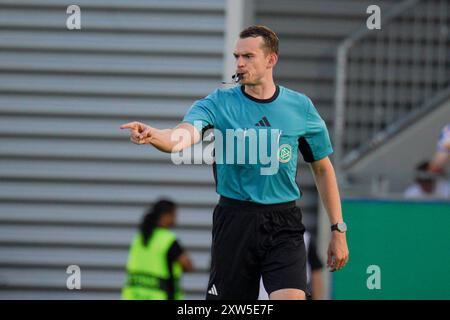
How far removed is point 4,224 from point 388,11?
5029mm

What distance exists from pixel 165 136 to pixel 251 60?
95cm

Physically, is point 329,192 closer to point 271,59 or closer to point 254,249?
point 254,249

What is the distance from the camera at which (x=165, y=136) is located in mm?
6469

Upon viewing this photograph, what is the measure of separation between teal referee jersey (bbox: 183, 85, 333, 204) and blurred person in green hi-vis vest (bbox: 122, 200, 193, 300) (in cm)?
292

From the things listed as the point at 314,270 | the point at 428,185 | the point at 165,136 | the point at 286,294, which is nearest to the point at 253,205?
the point at 286,294

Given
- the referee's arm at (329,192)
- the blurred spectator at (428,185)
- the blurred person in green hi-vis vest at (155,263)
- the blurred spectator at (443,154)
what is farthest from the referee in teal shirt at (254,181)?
the blurred spectator at (428,185)

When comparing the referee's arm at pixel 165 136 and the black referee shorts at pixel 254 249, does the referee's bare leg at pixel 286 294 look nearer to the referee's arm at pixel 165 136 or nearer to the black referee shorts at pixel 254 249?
the black referee shorts at pixel 254 249

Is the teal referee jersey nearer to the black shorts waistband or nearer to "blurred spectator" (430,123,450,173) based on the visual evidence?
the black shorts waistband

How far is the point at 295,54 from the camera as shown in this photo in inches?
531

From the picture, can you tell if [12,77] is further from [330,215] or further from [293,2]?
[330,215]

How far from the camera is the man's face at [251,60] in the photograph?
7125 millimetres

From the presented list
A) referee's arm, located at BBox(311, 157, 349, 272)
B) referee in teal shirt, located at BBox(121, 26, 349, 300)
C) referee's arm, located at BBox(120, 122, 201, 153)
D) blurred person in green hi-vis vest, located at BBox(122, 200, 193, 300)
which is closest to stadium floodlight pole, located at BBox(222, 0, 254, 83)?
blurred person in green hi-vis vest, located at BBox(122, 200, 193, 300)

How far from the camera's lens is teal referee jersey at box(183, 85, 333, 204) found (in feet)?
23.2

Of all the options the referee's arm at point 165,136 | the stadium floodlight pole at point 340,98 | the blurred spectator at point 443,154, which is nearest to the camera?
the referee's arm at point 165,136
